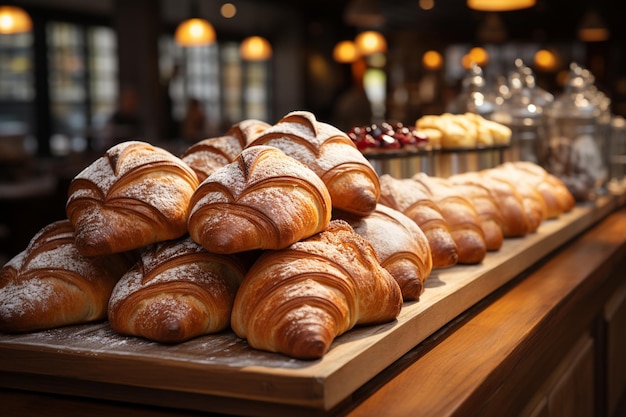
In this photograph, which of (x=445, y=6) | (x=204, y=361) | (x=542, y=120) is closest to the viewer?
(x=204, y=361)

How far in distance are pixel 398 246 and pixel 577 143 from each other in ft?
7.44

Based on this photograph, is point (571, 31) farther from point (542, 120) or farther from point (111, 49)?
point (542, 120)

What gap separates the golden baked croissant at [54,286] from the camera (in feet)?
4.93

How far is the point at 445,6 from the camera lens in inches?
705

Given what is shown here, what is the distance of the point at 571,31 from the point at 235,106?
26.2 feet

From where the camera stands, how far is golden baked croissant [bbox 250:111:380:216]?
5.57 ft

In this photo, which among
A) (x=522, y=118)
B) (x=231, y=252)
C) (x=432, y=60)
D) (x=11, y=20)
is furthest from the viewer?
(x=432, y=60)

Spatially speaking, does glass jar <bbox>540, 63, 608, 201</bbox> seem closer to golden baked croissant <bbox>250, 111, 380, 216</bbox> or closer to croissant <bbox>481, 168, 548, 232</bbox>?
croissant <bbox>481, 168, 548, 232</bbox>

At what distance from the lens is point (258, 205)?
4.65 ft

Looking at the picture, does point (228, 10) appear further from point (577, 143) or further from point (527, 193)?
point (527, 193)

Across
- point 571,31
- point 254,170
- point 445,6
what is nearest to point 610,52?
point 571,31

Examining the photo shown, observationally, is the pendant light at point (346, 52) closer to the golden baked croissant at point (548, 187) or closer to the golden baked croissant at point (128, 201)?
the golden baked croissant at point (548, 187)

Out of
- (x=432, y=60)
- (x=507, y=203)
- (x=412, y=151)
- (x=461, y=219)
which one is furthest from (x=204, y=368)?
(x=432, y=60)

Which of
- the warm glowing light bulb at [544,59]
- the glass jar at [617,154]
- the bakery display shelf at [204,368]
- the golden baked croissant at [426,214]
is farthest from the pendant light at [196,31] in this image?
the warm glowing light bulb at [544,59]
